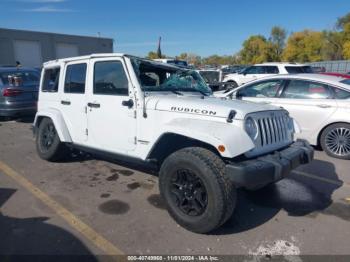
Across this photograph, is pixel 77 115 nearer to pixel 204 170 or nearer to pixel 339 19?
pixel 204 170

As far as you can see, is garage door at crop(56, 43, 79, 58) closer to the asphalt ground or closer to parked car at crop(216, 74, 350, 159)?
the asphalt ground

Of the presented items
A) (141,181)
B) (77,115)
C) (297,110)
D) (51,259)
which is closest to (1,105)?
(77,115)

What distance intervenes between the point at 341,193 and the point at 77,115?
4.07 m

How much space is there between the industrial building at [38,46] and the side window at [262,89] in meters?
33.4

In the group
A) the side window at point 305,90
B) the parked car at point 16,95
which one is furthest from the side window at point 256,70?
the parked car at point 16,95

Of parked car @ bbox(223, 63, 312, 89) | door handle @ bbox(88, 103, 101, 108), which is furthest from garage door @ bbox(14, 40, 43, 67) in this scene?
door handle @ bbox(88, 103, 101, 108)

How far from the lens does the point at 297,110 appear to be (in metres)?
6.26

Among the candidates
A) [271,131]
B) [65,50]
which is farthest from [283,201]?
[65,50]

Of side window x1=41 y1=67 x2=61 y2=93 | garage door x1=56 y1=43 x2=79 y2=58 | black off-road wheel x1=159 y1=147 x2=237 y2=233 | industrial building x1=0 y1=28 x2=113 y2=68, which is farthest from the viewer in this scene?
garage door x1=56 y1=43 x2=79 y2=58

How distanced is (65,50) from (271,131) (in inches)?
1610

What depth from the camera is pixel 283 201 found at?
4121mm

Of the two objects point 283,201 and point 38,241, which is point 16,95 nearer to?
point 38,241

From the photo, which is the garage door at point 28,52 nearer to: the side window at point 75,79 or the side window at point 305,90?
the side window at point 75,79

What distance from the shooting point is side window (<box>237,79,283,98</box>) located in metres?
6.75
